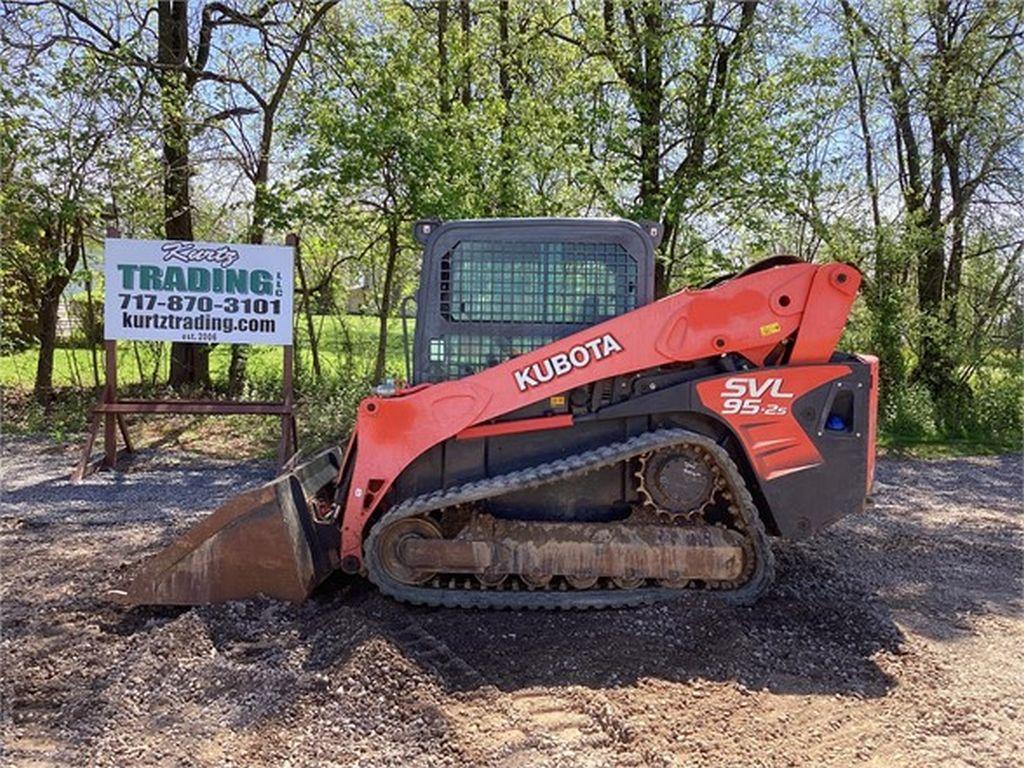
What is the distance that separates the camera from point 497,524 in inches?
187

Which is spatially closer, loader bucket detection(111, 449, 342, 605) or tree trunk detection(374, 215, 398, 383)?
loader bucket detection(111, 449, 342, 605)

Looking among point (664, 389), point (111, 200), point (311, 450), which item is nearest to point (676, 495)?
point (664, 389)

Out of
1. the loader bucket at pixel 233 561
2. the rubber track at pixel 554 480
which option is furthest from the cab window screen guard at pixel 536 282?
the loader bucket at pixel 233 561

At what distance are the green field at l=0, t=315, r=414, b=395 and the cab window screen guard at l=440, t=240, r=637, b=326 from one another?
7.72 metres

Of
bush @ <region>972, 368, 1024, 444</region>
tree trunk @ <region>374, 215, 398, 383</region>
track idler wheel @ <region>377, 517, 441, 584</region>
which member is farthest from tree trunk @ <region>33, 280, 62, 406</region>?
bush @ <region>972, 368, 1024, 444</region>

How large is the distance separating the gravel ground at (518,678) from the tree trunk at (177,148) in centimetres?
759

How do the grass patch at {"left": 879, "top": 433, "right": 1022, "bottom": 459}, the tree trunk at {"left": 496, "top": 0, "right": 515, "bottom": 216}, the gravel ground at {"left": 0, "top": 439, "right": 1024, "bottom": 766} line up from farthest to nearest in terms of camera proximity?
the tree trunk at {"left": 496, "top": 0, "right": 515, "bottom": 216}, the grass patch at {"left": 879, "top": 433, "right": 1022, "bottom": 459}, the gravel ground at {"left": 0, "top": 439, "right": 1024, "bottom": 766}

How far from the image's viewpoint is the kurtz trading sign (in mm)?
8891

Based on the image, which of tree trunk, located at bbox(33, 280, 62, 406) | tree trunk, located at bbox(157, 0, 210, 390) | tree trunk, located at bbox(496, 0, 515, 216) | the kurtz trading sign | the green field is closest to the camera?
the kurtz trading sign

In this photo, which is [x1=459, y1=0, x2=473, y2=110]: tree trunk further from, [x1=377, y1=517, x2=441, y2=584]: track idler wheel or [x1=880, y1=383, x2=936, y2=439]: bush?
[x1=377, y1=517, x2=441, y2=584]: track idler wheel

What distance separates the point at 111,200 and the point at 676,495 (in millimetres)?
9600

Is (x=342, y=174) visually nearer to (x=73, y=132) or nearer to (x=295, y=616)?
(x=73, y=132)

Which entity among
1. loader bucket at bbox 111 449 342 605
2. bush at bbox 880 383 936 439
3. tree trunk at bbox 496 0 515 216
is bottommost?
loader bucket at bbox 111 449 342 605

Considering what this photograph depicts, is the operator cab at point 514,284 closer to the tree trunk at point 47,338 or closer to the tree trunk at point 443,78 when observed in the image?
the tree trunk at point 443,78
